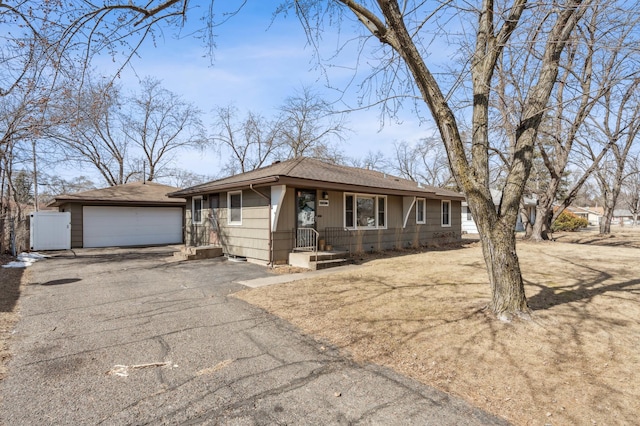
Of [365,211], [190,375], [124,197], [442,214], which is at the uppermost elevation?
[124,197]

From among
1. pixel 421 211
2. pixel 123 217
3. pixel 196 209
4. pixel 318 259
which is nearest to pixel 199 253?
pixel 196 209

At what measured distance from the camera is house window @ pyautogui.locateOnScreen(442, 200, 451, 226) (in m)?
16.1

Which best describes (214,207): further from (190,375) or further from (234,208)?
(190,375)

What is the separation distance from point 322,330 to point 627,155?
2010 cm

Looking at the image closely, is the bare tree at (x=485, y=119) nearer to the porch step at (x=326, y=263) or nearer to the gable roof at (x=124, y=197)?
the porch step at (x=326, y=263)

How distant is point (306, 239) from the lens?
32.9 feet

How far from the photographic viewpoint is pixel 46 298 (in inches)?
232

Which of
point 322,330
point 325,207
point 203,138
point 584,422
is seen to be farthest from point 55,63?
point 203,138

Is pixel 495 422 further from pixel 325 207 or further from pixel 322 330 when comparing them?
pixel 325 207

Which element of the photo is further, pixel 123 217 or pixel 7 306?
pixel 123 217

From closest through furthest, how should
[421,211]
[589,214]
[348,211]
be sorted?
1. [348,211]
2. [421,211]
3. [589,214]

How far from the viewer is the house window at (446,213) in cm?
→ 1611

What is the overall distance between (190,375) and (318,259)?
6152 millimetres

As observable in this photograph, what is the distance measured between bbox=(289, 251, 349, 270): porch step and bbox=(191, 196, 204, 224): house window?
544 cm
